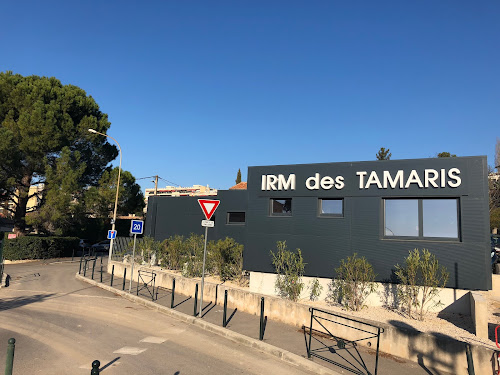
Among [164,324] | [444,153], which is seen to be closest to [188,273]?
[164,324]

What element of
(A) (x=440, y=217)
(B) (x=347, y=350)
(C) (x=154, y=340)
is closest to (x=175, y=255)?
(C) (x=154, y=340)

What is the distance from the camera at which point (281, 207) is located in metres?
13.6

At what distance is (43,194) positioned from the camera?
27.5 metres

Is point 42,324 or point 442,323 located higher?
point 442,323

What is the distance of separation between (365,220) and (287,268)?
348cm

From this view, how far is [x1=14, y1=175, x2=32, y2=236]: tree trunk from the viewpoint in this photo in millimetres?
26598

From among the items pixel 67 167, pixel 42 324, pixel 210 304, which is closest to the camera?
→ pixel 42 324

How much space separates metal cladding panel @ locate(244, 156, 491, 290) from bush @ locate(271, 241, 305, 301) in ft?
1.03

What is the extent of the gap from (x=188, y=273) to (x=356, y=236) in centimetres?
780

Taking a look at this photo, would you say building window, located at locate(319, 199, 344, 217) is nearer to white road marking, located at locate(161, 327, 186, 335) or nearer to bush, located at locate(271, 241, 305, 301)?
bush, located at locate(271, 241, 305, 301)

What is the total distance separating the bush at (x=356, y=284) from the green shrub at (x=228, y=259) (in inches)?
199

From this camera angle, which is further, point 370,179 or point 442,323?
point 370,179

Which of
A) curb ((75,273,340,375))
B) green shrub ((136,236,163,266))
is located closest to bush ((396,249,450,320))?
curb ((75,273,340,375))

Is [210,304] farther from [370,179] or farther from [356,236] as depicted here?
[370,179]
